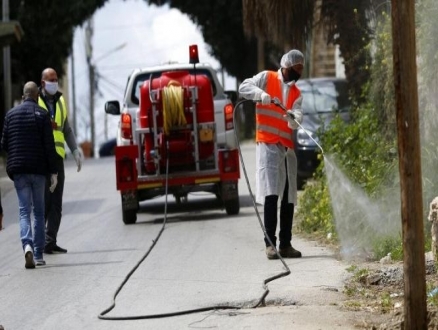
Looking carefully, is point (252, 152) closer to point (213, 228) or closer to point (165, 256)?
point (213, 228)

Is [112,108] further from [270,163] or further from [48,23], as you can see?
[48,23]

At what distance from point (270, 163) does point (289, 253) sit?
0.94m

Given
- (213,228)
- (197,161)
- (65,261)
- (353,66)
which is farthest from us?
(353,66)

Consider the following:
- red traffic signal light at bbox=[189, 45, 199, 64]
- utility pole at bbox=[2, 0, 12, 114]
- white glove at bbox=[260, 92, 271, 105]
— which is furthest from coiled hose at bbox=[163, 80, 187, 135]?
utility pole at bbox=[2, 0, 12, 114]

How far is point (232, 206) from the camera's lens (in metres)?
17.9

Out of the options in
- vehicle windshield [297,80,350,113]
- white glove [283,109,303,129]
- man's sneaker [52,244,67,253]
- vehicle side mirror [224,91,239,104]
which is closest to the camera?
white glove [283,109,303,129]

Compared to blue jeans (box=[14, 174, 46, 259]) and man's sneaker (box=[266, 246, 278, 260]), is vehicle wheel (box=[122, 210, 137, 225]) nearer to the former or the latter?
blue jeans (box=[14, 174, 46, 259])

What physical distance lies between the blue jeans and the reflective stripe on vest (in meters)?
1.33

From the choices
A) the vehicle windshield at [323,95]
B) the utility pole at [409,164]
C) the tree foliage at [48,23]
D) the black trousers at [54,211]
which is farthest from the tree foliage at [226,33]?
the utility pole at [409,164]

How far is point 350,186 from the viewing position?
1277cm

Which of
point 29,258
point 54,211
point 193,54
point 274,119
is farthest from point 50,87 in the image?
point 193,54

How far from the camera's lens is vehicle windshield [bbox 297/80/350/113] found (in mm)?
21781

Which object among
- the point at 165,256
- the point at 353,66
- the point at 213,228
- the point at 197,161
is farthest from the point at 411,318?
the point at 353,66

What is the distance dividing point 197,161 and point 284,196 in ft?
16.2
